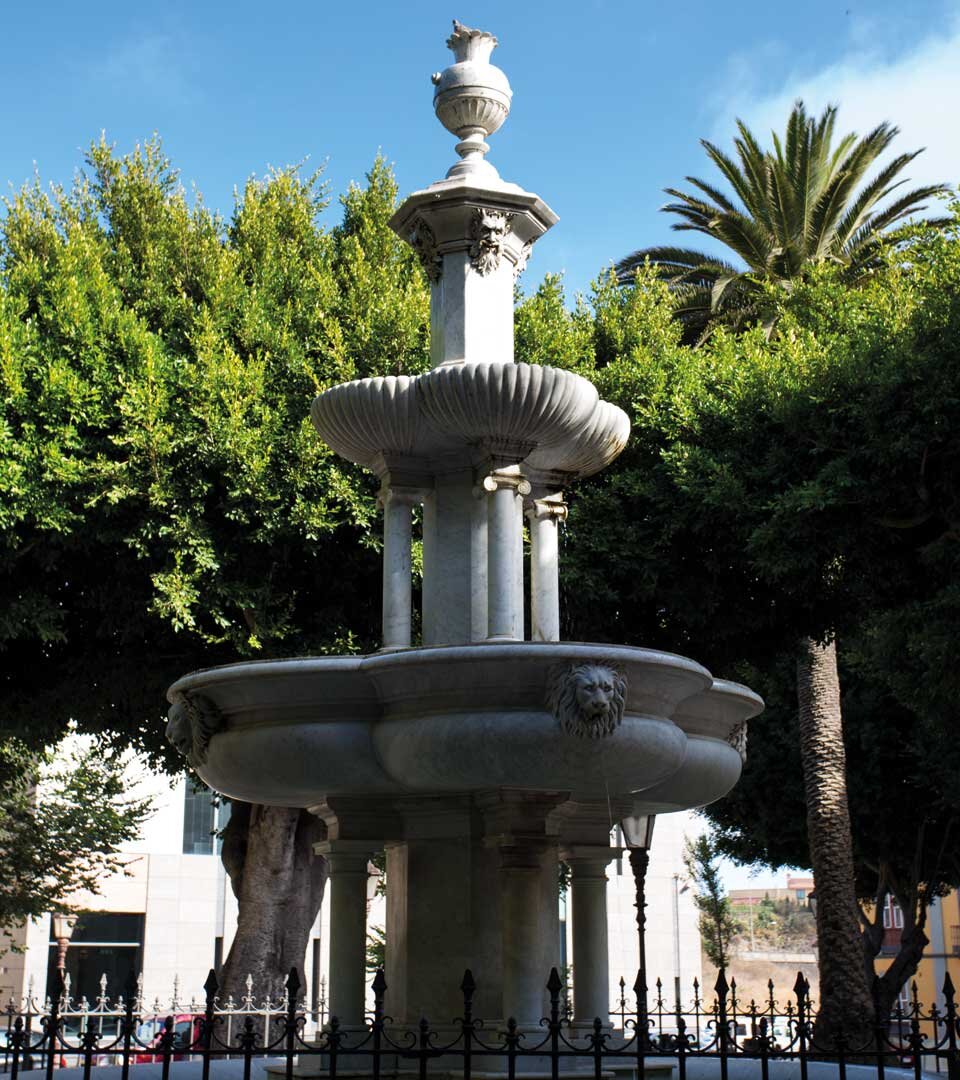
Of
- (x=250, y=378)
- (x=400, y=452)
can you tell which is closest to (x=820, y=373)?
(x=250, y=378)

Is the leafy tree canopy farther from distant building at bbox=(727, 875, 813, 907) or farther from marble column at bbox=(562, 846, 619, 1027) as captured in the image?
distant building at bbox=(727, 875, 813, 907)

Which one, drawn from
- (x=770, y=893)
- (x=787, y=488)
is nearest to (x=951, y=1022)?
(x=787, y=488)

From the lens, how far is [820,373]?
1548 cm

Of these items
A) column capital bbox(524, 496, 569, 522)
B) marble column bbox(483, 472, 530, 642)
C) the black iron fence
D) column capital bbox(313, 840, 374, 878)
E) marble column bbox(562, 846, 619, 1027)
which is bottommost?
the black iron fence

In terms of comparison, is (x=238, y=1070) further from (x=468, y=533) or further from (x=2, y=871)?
(x=2, y=871)

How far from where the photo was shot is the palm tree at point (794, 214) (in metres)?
21.4

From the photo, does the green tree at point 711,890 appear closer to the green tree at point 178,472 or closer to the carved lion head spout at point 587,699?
the green tree at point 178,472

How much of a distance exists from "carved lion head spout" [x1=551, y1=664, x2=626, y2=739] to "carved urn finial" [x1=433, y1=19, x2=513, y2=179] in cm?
440

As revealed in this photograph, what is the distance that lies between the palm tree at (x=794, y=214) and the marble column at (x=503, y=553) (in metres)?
12.7

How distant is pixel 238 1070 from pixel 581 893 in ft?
10.1

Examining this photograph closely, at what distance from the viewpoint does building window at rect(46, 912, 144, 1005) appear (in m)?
38.2

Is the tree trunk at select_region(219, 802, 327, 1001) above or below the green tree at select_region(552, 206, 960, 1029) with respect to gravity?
below

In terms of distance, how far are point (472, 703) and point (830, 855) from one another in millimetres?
13184

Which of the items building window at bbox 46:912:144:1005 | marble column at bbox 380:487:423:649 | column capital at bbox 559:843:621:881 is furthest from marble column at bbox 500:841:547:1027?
building window at bbox 46:912:144:1005
